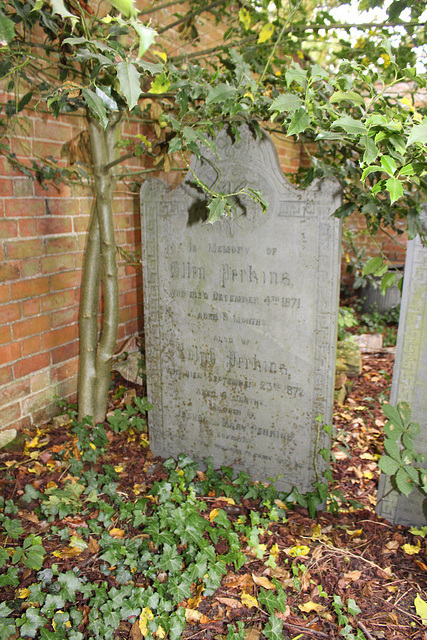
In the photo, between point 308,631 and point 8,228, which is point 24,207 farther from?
point 308,631

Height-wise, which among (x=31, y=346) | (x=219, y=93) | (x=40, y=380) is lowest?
(x=40, y=380)

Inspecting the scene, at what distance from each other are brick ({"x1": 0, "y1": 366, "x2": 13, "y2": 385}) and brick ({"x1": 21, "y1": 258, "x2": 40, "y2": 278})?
0.53m

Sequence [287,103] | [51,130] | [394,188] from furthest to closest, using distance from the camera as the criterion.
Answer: [51,130] → [287,103] → [394,188]

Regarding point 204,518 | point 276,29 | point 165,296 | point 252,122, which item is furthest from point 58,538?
point 276,29

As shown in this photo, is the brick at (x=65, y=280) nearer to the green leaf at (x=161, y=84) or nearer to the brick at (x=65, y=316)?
the brick at (x=65, y=316)

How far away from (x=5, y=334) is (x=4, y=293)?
229mm

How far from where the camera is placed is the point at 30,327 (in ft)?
8.99

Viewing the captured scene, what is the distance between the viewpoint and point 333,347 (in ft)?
7.36

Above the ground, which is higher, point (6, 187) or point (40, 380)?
point (6, 187)

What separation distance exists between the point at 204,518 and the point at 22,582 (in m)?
0.79

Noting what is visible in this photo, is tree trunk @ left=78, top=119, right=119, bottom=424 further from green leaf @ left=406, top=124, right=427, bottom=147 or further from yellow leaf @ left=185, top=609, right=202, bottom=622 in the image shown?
green leaf @ left=406, top=124, right=427, bottom=147

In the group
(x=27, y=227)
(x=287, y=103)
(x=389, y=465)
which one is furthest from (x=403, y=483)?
(x=27, y=227)

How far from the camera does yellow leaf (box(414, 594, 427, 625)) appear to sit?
176 centimetres

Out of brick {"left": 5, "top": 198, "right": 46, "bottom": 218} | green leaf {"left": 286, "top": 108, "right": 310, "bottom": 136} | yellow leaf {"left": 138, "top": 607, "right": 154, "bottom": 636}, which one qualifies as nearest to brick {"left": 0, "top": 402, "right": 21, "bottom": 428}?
brick {"left": 5, "top": 198, "right": 46, "bottom": 218}
